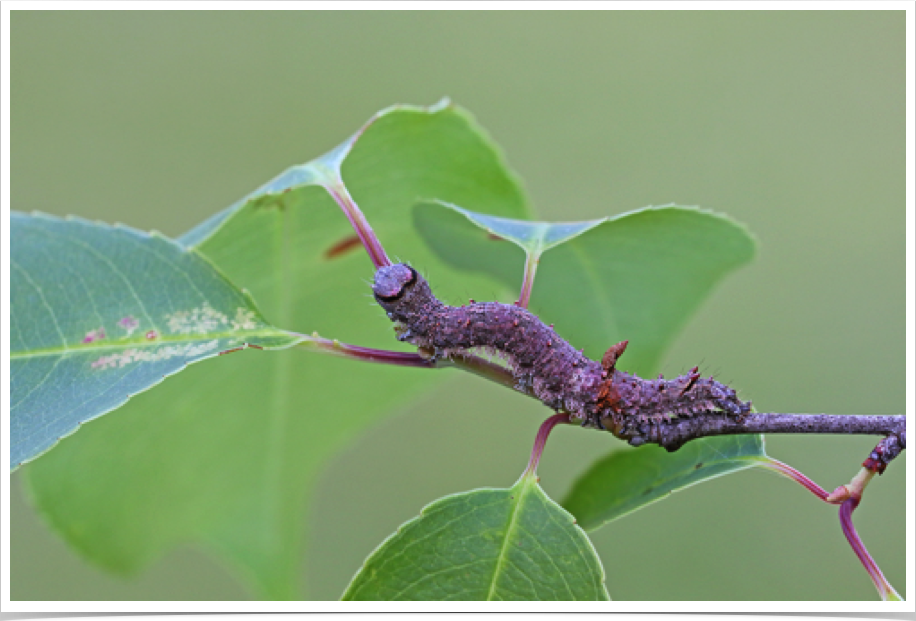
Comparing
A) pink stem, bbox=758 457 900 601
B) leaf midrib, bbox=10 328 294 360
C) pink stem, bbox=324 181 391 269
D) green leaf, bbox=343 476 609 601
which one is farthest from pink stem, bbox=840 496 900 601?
leaf midrib, bbox=10 328 294 360

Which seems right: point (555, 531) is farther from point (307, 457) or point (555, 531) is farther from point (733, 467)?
point (307, 457)

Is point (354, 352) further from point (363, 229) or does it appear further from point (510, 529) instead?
point (510, 529)

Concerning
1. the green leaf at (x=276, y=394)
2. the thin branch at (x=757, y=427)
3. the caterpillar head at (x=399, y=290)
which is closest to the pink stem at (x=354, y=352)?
the caterpillar head at (x=399, y=290)

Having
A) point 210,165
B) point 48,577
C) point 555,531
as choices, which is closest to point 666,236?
point 555,531

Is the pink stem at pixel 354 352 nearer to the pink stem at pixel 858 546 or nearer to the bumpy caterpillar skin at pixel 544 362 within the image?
the bumpy caterpillar skin at pixel 544 362

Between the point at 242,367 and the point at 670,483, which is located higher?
the point at 242,367

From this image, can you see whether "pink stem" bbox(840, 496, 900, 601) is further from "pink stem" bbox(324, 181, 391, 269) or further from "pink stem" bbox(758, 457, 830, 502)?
"pink stem" bbox(324, 181, 391, 269)
